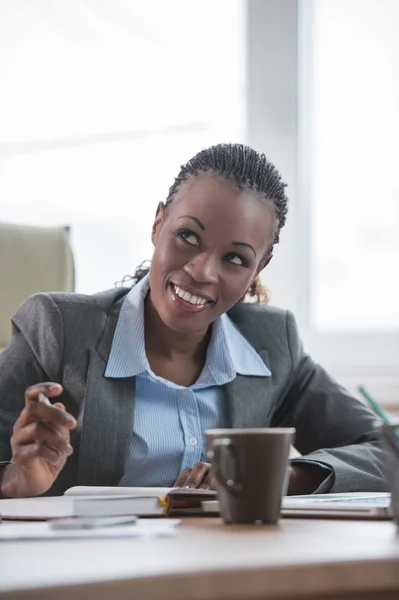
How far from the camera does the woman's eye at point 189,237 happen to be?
1587 millimetres

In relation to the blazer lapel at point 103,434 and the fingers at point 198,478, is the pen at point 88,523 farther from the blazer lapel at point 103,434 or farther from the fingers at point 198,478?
the blazer lapel at point 103,434

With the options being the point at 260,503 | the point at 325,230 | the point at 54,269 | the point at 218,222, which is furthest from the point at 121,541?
the point at 325,230

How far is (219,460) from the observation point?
0.87 meters

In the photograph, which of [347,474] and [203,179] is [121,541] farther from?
[203,179]

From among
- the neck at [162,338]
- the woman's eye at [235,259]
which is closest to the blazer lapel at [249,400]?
the neck at [162,338]

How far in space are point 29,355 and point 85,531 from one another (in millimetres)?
816

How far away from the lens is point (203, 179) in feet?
5.39

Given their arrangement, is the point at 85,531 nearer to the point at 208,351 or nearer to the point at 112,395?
the point at 112,395

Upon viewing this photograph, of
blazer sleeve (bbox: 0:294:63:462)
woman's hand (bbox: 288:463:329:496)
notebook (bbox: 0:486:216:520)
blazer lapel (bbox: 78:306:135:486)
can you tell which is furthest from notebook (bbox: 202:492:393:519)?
blazer sleeve (bbox: 0:294:63:462)

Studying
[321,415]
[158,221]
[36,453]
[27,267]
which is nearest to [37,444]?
[36,453]

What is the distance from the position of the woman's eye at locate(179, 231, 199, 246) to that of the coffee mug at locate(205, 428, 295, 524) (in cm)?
73

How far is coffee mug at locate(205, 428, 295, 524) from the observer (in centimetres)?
87

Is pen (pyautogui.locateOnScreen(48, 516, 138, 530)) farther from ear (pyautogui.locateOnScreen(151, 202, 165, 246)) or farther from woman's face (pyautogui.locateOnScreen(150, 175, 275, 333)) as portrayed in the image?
ear (pyautogui.locateOnScreen(151, 202, 165, 246))

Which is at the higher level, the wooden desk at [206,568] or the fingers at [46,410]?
the fingers at [46,410]
